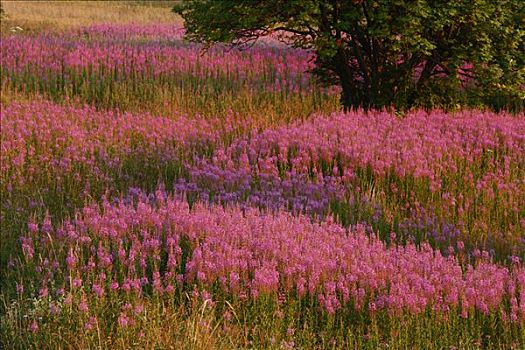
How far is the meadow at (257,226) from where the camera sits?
204 inches

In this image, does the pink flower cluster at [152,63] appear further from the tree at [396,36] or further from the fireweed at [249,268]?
the fireweed at [249,268]

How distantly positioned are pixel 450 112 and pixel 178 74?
6.03 metres

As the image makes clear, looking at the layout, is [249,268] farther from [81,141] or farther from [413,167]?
[81,141]

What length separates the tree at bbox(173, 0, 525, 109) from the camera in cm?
1068

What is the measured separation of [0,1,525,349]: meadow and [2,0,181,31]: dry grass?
16338 mm

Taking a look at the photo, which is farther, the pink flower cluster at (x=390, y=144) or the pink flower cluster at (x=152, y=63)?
the pink flower cluster at (x=152, y=63)

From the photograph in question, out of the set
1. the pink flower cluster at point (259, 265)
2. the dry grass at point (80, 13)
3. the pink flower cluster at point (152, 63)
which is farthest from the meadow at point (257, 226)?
the dry grass at point (80, 13)

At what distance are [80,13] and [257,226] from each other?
3255cm

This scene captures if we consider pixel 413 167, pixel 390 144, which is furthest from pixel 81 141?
pixel 413 167

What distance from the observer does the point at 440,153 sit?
8.80 metres

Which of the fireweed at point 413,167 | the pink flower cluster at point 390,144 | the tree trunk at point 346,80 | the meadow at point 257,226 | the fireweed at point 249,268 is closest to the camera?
the meadow at point 257,226

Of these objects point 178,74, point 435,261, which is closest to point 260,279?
point 435,261

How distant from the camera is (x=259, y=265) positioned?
5664 millimetres

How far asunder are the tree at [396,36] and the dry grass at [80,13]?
1662cm
